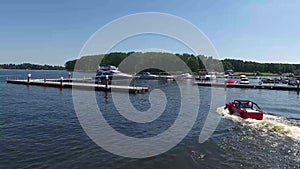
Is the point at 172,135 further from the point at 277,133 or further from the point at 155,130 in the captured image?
the point at 277,133

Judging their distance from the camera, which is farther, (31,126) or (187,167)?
(31,126)

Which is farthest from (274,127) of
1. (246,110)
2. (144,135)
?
(144,135)

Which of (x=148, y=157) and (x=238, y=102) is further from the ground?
(x=238, y=102)

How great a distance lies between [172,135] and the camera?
21.1 metres

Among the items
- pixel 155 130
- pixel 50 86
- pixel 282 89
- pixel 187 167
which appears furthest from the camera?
pixel 282 89

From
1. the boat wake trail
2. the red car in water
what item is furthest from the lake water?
the red car in water

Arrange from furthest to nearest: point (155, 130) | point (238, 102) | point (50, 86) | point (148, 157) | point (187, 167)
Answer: point (50, 86) < point (238, 102) < point (155, 130) < point (148, 157) < point (187, 167)

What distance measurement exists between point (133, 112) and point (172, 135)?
10.8m

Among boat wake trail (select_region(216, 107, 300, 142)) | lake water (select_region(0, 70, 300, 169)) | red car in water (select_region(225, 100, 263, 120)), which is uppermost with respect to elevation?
red car in water (select_region(225, 100, 263, 120))

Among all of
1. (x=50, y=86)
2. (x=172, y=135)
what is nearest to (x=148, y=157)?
(x=172, y=135)

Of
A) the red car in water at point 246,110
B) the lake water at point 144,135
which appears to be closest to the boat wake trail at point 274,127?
the lake water at point 144,135

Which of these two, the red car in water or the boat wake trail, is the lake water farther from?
the red car in water

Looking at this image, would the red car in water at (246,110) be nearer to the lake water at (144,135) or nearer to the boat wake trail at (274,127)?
the boat wake trail at (274,127)

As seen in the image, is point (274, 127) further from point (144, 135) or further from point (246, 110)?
point (144, 135)
